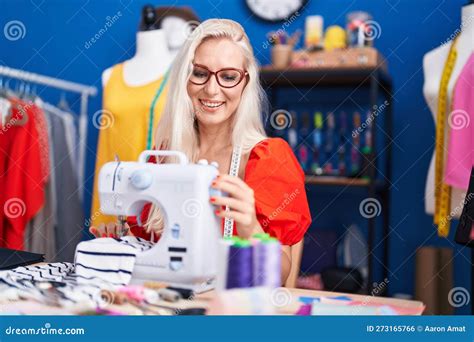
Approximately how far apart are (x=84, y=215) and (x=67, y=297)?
1.68 m

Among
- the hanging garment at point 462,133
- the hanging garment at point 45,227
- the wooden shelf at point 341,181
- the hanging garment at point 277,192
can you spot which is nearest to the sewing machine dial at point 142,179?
the hanging garment at point 277,192

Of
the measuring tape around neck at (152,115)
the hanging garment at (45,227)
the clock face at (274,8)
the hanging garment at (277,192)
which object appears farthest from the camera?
the clock face at (274,8)

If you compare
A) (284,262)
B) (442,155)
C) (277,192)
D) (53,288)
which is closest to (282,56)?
(442,155)

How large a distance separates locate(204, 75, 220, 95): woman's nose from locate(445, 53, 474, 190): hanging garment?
0.99 m

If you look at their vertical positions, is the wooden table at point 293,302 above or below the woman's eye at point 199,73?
below

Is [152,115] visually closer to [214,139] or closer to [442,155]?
[214,139]

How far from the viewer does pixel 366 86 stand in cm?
239

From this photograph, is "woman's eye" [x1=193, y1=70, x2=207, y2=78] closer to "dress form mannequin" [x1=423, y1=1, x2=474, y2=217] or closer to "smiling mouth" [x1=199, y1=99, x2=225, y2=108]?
"smiling mouth" [x1=199, y1=99, x2=225, y2=108]

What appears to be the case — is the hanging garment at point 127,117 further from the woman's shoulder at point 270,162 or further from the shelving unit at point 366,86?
the woman's shoulder at point 270,162

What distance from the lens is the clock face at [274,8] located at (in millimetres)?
2455

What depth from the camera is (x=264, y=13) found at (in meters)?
2.50

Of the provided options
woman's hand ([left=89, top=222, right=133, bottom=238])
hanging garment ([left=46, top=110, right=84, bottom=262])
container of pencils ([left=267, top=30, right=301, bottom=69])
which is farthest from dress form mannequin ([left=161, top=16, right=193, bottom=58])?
woman's hand ([left=89, top=222, right=133, bottom=238])
